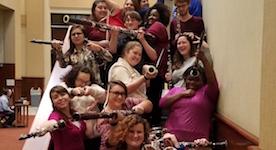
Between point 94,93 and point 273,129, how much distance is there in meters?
1.75

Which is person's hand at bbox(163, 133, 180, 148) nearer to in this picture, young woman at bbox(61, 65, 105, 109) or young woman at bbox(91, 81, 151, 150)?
young woman at bbox(91, 81, 151, 150)

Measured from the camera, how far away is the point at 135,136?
7.70 ft

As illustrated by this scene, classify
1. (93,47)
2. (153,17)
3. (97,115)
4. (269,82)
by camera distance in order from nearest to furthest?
(269,82)
(97,115)
(93,47)
(153,17)

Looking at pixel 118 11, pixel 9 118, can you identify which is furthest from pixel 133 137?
pixel 9 118

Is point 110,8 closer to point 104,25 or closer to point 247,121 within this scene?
point 104,25

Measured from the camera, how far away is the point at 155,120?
3373mm

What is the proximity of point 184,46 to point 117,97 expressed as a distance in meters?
0.65

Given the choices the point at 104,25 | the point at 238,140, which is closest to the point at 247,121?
the point at 238,140

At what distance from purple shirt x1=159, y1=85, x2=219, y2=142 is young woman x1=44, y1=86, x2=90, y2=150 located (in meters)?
0.58

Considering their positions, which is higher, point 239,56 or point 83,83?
point 239,56

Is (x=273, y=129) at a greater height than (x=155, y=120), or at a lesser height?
greater

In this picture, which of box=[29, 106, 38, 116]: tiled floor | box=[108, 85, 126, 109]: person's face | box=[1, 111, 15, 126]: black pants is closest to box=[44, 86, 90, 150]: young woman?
box=[108, 85, 126, 109]: person's face

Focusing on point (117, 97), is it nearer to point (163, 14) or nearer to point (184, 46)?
point (184, 46)

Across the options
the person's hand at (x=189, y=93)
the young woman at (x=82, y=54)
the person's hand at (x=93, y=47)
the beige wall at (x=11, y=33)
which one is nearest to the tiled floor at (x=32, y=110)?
the beige wall at (x=11, y=33)
